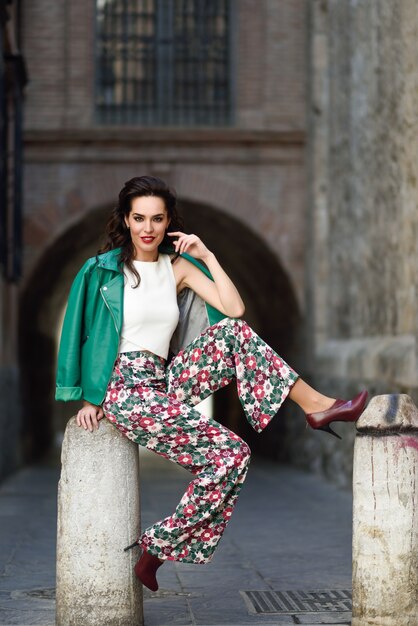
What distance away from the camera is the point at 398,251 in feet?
36.3

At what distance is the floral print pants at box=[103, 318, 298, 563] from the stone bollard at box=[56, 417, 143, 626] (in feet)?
0.37

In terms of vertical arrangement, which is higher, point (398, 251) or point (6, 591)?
point (398, 251)

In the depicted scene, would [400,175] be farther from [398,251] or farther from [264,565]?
[264,565]

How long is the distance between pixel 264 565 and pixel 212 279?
232 centimetres

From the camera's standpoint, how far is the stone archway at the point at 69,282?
623 inches

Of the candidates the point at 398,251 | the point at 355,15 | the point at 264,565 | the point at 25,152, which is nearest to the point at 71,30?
the point at 25,152

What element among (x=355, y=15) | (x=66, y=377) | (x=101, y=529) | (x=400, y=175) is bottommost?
(x=101, y=529)

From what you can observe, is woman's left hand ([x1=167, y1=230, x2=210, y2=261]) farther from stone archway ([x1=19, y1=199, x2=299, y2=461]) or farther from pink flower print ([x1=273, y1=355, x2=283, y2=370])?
stone archway ([x1=19, y1=199, x2=299, y2=461])

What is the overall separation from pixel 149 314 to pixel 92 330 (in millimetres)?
243

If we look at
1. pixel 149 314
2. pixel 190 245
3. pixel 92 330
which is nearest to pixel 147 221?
pixel 190 245

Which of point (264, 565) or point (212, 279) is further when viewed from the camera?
point (264, 565)

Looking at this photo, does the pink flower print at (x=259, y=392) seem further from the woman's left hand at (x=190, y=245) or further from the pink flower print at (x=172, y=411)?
the woman's left hand at (x=190, y=245)

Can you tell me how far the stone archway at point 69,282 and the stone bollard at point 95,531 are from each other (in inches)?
418

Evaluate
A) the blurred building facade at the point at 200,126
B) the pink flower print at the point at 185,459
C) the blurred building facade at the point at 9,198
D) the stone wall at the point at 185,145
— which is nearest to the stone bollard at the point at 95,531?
the pink flower print at the point at 185,459
